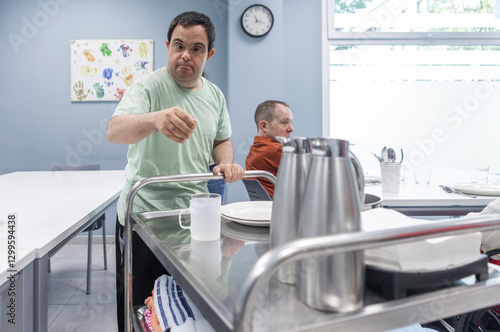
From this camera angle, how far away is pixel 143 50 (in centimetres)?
378

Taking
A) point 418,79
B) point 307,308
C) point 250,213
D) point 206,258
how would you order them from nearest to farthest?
1. point 307,308
2. point 206,258
3. point 250,213
4. point 418,79

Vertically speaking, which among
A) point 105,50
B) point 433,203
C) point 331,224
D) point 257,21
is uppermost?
point 257,21

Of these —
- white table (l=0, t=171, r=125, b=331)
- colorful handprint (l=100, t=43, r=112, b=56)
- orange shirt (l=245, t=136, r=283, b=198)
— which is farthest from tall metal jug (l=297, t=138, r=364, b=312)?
colorful handprint (l=100, t=43, r=112, b=56)

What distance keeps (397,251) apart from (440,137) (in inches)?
162

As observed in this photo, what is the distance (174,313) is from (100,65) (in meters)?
3.48

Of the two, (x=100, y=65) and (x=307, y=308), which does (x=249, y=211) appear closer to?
(x=307, y=308)

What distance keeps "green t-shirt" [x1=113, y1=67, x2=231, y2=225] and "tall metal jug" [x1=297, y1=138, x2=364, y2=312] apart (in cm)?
90

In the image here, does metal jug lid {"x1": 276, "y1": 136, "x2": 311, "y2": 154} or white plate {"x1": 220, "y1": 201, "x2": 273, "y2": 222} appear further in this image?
white plate {"x1": 220, "y1": 201, "x2": 273, "y2": 222}

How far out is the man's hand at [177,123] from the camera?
0.88 m

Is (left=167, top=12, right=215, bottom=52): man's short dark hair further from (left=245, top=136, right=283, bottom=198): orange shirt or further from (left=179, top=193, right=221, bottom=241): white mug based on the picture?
(left=245, top=136, right=283, bottom=198): orange shirt

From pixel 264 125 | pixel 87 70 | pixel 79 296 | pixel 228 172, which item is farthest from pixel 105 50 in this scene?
pixel 228 172

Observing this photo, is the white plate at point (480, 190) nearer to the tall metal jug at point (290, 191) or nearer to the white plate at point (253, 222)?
the white plate at point (253, 222)

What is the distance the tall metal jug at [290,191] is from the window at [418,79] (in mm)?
3565

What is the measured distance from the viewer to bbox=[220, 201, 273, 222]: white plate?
3.14ft
